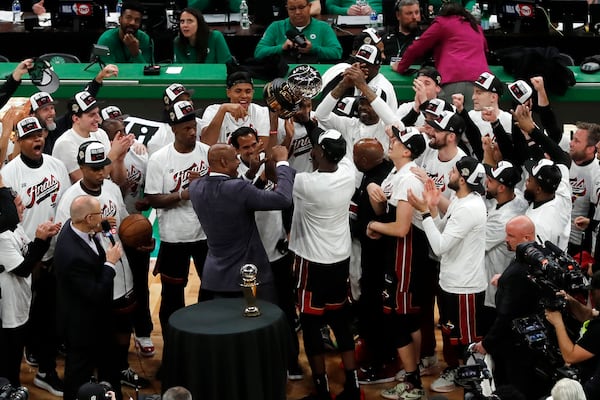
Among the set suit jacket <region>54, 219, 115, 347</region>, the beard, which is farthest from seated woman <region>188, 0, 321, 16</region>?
suit jacket <region>54, 219, 115, 347</region>

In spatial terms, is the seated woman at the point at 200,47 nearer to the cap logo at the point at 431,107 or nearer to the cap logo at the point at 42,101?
the cap logo at the point at 42,101

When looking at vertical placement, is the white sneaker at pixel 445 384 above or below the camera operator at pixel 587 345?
below

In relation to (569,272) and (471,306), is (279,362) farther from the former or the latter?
(569,272)

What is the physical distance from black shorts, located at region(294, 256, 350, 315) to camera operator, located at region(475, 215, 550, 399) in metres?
1.08

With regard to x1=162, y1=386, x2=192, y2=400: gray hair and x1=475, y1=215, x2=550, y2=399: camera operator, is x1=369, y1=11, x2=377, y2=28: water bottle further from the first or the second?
x1=162, y1=386, x2=192, y2=400: gray hair

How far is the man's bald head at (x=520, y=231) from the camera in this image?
21.3 ft

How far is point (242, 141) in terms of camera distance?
23.7 ft

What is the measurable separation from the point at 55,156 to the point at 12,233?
1.07 meters

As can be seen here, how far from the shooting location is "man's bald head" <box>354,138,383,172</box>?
7.32 m

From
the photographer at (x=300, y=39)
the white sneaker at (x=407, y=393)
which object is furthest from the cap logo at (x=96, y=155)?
the photographer at (x=300, y=39)

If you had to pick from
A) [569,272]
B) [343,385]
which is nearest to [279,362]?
[343,385]

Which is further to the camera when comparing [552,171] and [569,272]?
[552,171]

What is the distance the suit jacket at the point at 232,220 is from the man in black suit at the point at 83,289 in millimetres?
574

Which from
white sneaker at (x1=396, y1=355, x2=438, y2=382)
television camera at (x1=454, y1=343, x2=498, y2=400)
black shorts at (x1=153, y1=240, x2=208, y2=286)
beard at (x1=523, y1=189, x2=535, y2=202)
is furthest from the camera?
white sneaker at (x1=396, y1=355, x2=438, y2=382)
